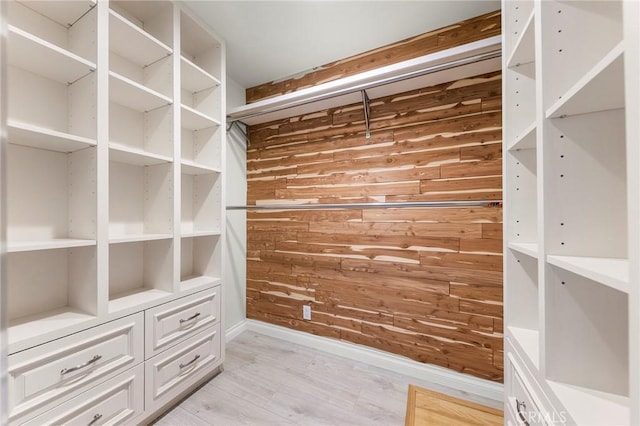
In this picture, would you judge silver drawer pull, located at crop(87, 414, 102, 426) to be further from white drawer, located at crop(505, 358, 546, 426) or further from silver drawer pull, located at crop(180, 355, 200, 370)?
white drawer, located at crop(505, 358, 546, 426)

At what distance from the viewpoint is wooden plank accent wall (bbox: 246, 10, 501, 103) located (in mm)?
1619

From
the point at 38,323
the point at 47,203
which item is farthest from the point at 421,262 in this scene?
the point at 47,203

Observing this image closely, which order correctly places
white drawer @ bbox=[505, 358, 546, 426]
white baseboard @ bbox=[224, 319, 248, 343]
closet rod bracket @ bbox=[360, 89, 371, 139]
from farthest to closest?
white baseboard @ bbox=[224, 319, 248, 343] < closet rod bracket @ bbox=[360, 89, 371, 139] < white drawer @ bbox=[505, 358, 546, 426]

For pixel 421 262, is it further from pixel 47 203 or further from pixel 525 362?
pixel 47 203

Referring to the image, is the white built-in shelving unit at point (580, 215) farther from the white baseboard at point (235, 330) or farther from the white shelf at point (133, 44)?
the white baseboard at point (235, 330)

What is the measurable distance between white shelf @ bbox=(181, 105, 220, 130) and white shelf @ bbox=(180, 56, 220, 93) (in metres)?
0.19

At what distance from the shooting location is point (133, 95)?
1388 mm

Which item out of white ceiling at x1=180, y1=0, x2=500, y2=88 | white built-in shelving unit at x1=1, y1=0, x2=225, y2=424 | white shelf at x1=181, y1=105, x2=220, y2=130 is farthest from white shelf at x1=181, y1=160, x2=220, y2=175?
white ceiling at x1=180, y1=0, x2=500, y2=88

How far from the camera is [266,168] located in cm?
242

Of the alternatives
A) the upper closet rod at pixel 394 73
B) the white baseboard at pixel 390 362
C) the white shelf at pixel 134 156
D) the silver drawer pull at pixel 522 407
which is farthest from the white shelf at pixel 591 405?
the white shelf at pixel 134 156

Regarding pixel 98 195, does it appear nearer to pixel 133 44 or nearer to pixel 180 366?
pixel 133 44

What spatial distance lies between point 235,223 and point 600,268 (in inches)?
93.2

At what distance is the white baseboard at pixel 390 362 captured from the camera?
62.9 inches

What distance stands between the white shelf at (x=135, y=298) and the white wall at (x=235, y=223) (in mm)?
837
